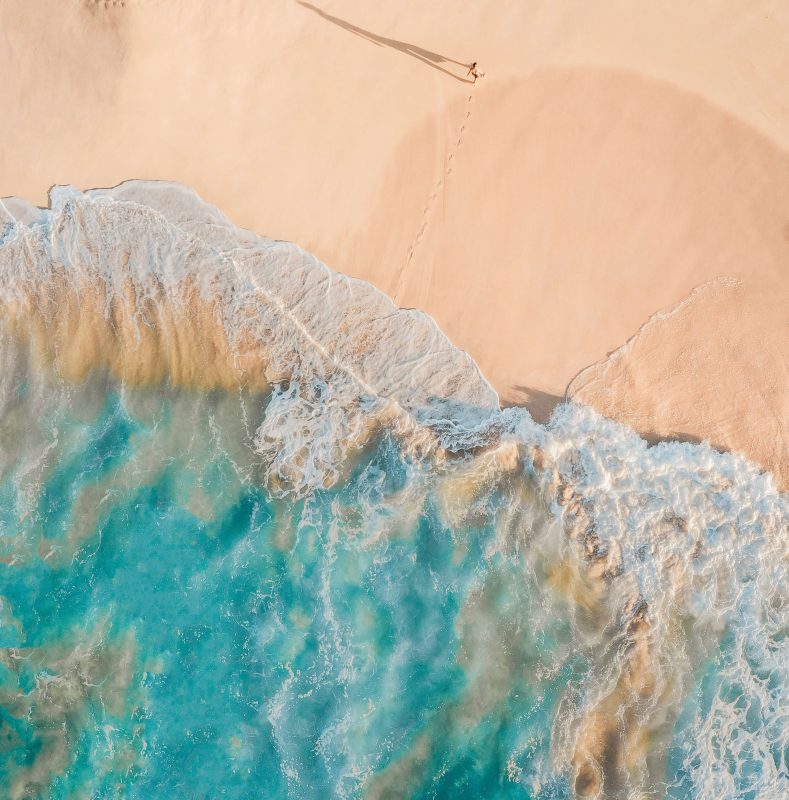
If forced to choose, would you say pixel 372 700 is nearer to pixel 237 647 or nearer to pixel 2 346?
pixel 237 647

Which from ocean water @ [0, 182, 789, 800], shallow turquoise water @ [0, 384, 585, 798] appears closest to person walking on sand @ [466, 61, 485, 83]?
ocean water @ [0, 182, 789, 800]

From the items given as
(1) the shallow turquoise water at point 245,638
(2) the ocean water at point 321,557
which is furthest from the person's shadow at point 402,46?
(1) the shallow turquoise water at point 245,638

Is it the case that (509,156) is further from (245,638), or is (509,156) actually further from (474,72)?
(245,638)

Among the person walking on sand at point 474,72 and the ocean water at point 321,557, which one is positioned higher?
the person walking on sand at point 474,72

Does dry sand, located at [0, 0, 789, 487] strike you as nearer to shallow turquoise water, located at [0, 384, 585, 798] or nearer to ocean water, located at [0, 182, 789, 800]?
ocean water, located at [0, 182, 789, 800]

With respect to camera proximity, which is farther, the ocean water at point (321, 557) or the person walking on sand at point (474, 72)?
the person walking on sand at point (474, 72)

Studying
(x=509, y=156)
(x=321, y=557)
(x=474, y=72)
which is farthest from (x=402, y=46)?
(x=321, y=557)

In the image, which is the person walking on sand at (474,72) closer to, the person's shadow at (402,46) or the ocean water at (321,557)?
the person's shadow at (402,46)
